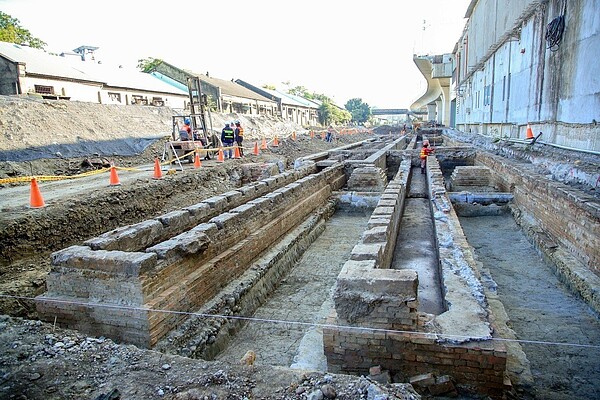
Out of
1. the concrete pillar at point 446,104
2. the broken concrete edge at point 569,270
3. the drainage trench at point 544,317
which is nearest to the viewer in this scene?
the drainage trench at point 544,317

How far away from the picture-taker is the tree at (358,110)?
8319 cm

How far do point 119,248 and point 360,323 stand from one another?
3161 mm

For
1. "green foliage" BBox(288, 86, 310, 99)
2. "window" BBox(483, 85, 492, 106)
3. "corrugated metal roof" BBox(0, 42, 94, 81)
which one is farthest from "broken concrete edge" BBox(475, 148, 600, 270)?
"green foliage" BBox(288, 86, 310, 99)

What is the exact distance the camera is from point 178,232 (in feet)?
20.2

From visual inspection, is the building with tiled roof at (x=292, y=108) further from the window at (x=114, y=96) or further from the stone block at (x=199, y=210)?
the stone block at (x=199, y=210)

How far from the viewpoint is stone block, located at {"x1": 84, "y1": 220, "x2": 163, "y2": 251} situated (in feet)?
15.3

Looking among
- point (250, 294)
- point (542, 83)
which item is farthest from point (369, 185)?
point (250, 294)

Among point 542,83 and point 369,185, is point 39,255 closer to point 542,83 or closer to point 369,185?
point 369,185

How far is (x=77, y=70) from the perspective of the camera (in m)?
23.0

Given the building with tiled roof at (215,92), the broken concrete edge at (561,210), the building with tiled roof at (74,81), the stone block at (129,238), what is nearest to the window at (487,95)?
the broken concrete edge at (561,210)

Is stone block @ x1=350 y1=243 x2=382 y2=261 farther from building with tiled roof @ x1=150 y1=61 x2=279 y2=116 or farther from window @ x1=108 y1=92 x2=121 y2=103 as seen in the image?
building with tiled roof @ x1=150 y1=61 x2=279 y2=116

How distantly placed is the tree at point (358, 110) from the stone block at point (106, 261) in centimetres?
8149

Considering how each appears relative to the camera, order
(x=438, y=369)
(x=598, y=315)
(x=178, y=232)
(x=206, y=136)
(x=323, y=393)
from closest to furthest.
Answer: (x=323, y=393)
(x=438, y=369)
(x=598, y=315)
(x=178, y=232)
(x=206, y=136)

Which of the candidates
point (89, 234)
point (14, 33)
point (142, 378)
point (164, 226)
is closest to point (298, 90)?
point (14, 33)
